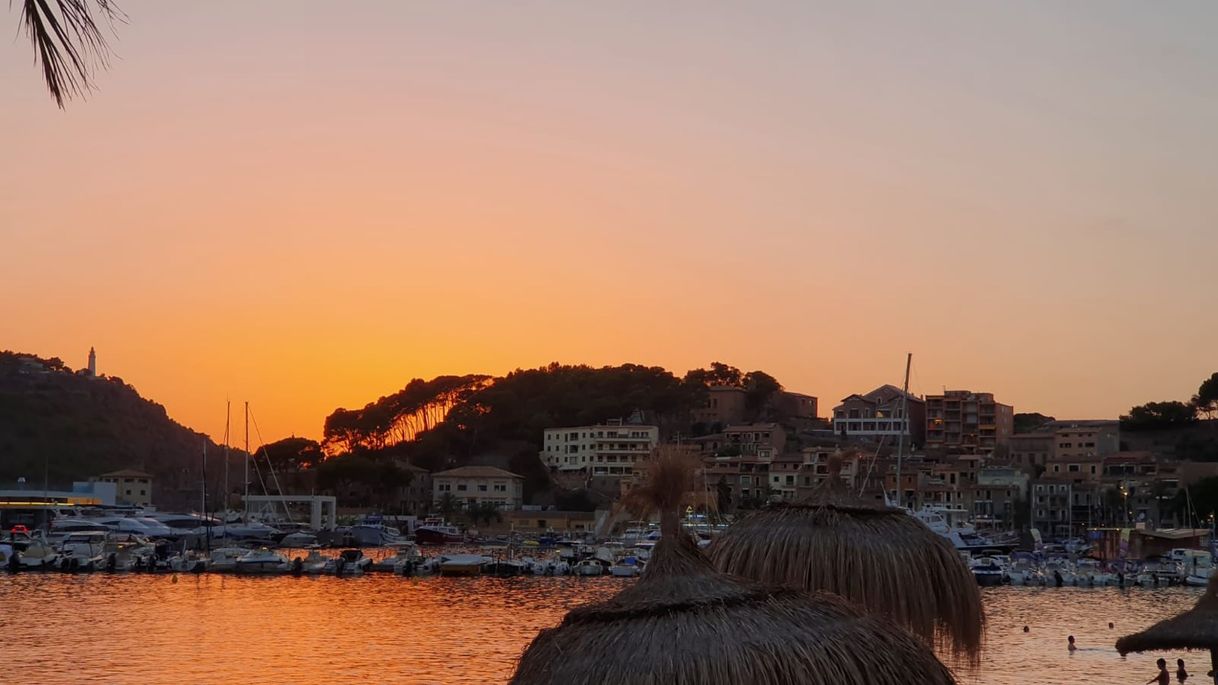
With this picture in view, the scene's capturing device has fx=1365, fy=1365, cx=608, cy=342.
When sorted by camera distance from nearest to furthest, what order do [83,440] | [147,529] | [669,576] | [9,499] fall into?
1. [669,576]
2. [147,529]
3. [9,499]
4. [83,440]

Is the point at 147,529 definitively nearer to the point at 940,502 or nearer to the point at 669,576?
the point at 940,502

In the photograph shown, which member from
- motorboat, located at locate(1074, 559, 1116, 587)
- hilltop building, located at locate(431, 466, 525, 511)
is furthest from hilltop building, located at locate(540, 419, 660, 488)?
motorboat, located at locate(1074, 559, 1116, 587)

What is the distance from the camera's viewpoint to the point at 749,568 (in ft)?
34.4

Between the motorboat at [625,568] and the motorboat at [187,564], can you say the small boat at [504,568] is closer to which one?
the motorboat at [625,568]

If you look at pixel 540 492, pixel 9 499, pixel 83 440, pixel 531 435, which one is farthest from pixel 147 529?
pixel 83 440

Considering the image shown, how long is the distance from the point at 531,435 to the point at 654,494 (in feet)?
369

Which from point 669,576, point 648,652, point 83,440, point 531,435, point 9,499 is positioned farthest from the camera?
point 83,440

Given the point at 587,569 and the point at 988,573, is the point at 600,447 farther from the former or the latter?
the point at 988,573

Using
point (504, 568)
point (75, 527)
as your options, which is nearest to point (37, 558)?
point (75, 527)

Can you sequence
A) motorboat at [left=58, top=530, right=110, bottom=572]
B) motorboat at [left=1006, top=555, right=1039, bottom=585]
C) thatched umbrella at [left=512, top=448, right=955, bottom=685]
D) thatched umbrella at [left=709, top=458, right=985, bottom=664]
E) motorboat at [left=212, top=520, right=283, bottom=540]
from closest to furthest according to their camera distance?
thatched umbrella at [left=512, top=448, right=955, bottom=685] < thatched umbrella at [left=709, top=458, right=985, bottom=664] < motorboat at [left=1006, top=555, right=1039, bottom=585] < motorboat at [left=58, top=530, right=110, bottom=572] < motorboat at [left=212, top=520, right=283, bottom=540]

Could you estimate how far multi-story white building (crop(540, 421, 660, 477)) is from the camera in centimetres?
11019

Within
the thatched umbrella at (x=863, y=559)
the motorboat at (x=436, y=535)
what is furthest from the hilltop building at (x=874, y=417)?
the thatched umbrella at (x=863, y=559)

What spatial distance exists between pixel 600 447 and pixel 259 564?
5158 cm

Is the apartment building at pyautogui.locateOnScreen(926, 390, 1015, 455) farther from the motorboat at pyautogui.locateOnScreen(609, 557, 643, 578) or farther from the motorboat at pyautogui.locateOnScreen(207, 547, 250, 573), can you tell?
the motorboat at pyautogui.locateOnScreen(207, 547, 250, 573)
